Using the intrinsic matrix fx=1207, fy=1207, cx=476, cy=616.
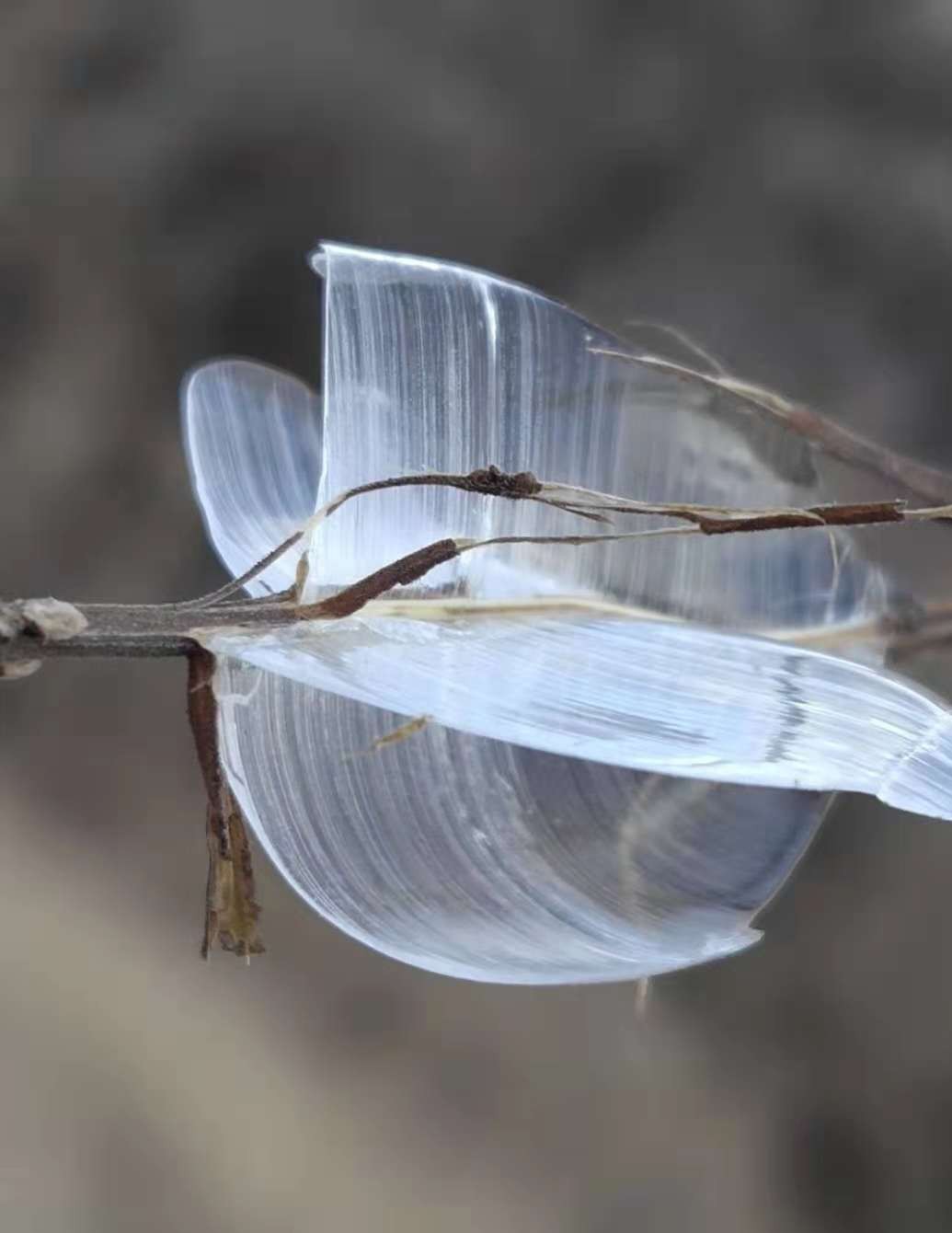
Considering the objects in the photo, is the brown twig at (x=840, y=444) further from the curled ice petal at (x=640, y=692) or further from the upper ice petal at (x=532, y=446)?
the curled ice petal at (x=640, y=692)

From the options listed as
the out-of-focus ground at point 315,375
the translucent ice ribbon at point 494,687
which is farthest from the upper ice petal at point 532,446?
the out-of-focus ground at point 315,375

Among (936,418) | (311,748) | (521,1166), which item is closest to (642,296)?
(936,418)

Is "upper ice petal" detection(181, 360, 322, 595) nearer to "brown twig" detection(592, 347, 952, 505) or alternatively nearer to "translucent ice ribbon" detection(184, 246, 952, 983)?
"translucent ice ribbon" detection(184, 246, 952, 983)

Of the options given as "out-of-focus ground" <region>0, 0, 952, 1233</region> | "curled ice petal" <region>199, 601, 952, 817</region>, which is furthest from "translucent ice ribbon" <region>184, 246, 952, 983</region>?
"out-of-focus ground" <region>0, 0, 952, 1233</region>

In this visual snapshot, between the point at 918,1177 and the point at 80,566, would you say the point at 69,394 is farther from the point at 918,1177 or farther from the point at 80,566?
the point at 918,1177

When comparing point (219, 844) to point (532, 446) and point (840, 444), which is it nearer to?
point (532, 446)

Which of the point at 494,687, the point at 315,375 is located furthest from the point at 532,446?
the point at 315,375
